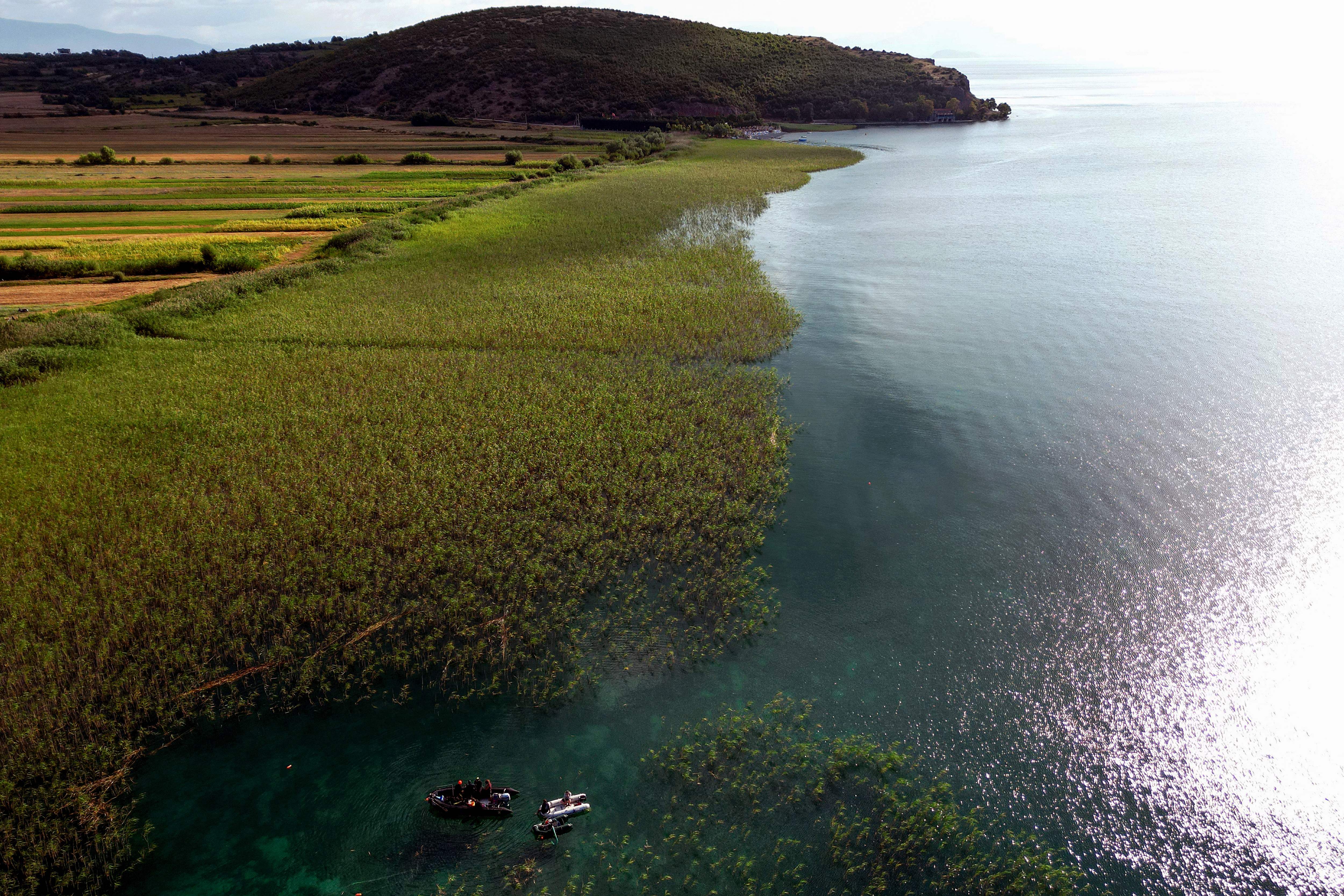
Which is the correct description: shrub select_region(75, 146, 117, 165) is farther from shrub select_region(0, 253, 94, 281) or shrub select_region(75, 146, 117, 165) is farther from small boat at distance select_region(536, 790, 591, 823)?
small boat at distance select_region(536, 790, 591, 823)

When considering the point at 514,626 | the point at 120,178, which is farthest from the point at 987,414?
the point at 120,178

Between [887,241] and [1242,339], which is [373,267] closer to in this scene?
[887,241]

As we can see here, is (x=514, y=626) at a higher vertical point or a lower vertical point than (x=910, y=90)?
lower

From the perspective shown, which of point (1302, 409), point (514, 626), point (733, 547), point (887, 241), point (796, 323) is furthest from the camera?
point (887, 241)

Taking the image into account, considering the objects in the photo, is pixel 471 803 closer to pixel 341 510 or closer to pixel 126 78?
pixel 341 510

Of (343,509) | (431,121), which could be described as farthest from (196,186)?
(343,509)
